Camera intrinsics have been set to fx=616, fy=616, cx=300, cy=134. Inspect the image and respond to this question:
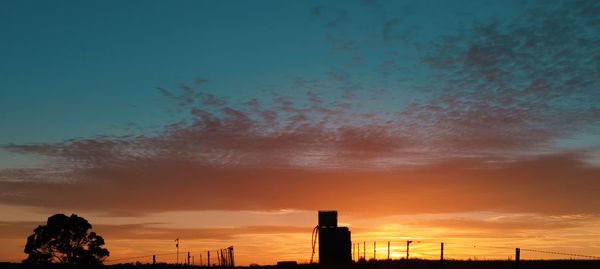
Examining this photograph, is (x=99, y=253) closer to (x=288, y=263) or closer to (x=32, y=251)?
(x=32, y=251)

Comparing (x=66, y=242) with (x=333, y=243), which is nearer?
(x=333, y=243)

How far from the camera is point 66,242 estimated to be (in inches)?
2557

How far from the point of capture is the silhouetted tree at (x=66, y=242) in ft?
209

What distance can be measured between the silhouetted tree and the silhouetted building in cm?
3170

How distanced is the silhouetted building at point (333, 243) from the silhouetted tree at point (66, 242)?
104 ft

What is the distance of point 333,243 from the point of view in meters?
43.8

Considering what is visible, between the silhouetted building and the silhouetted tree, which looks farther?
the silhouetted tree

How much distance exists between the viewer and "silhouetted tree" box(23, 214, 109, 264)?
209 feet

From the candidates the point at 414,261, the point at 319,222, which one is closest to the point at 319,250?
the point at 319,222

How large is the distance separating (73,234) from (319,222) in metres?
33.2

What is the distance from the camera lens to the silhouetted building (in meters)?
43.7

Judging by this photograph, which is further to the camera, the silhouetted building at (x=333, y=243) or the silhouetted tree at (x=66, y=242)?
the silhouetted tree at (x=66, y=242)

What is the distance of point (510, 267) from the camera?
1690 inches

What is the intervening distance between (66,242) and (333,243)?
1359 inches
